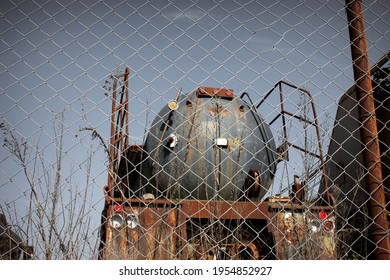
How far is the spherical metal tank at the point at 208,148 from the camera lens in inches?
162

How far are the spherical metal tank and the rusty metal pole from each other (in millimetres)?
1295

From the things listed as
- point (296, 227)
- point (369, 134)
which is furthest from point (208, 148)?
point (369, 134)

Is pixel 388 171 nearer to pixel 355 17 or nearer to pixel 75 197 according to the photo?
pixel 355 17

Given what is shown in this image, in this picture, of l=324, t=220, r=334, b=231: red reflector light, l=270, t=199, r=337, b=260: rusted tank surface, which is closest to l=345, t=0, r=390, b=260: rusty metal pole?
l=270, t=199, r=337, b=260: rusted tank surface

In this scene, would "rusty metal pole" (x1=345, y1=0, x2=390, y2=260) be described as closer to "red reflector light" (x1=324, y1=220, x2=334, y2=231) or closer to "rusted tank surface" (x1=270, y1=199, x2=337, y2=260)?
"rusted tank surface" (x1=270, y1=199, x2=337, y2=260)

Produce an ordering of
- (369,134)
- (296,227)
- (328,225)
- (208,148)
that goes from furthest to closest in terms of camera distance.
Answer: (208,148) < (328,225) < (296,227) < (369,134)

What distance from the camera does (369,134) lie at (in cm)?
285

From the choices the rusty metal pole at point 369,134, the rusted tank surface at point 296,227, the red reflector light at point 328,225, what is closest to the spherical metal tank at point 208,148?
the rusted tank surface at point 296,227

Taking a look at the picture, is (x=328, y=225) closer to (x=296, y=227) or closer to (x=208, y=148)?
(x=296, y=227)

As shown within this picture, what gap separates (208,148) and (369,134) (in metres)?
1.67

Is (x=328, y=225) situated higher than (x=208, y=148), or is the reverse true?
(x=208, y=148)
